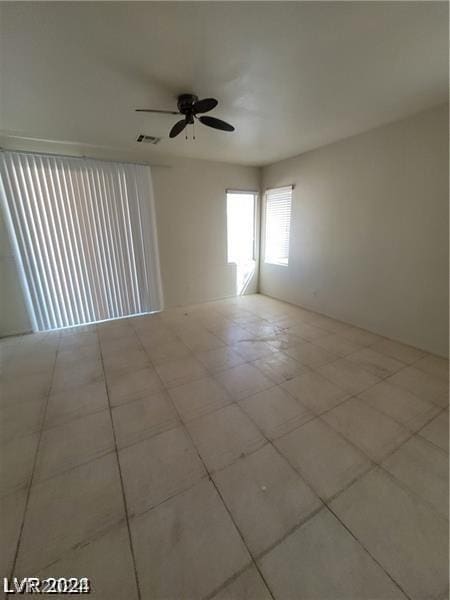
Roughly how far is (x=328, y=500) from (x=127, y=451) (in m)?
1.26

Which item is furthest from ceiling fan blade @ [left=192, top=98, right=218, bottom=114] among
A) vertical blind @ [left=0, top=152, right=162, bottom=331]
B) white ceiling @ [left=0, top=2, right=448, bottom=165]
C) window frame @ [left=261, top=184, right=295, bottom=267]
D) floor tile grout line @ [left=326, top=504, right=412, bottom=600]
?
floor tile grout line @ [left=326, top=504, right=412, bottom=600]

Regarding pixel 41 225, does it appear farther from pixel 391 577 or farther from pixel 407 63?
pixel 391 577

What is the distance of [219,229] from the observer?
183 inches

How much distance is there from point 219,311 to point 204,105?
9.71 feet

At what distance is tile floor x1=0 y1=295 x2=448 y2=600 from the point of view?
1.06 metres

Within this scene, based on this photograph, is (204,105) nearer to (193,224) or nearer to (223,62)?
(223,62)

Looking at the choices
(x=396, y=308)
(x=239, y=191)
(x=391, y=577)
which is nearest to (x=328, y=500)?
(x=391, y=577)

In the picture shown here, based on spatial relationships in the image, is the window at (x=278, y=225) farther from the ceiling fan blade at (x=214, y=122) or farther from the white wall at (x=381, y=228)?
the ceiling fan blade at (x=214, y=122)

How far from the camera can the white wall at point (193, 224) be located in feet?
13.3

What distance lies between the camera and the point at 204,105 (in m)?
1.94

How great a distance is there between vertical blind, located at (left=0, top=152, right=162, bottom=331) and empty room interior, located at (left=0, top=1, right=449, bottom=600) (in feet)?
0.09

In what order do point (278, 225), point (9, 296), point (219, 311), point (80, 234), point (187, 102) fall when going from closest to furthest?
point (187, 102)
point (9, 296)
point (80, 234)
point (219, 311)
point (278, 225)

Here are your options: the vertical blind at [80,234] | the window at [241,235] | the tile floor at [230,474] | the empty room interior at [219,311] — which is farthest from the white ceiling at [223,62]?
the tile floor at [230,474]

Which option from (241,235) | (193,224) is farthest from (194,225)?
(241,235)
